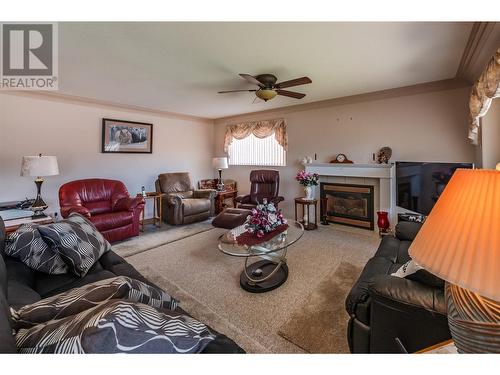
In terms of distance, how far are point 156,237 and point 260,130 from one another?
320 cm

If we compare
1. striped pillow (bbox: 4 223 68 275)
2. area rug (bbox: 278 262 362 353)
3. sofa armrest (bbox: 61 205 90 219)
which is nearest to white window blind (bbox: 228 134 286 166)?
area rug (bbox: 278 262 362 353)

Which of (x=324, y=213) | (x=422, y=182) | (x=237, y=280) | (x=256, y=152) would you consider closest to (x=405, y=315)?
(x=237, y=280)

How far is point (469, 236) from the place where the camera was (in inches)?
24.8

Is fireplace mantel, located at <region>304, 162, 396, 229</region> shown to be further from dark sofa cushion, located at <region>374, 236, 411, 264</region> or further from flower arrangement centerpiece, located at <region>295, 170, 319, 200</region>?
dark sofa cushion, located at <region>374, 236, 411, 264</region>

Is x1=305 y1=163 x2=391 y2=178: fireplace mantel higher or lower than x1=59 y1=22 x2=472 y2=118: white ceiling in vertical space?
lower

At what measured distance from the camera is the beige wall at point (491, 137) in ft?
7.72

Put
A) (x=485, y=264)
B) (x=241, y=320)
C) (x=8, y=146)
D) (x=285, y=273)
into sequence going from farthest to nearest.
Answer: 1. (x=8, y=146)
2. (x=285, y=273)
3. (x=241, y=320)
4. (x=485, y=264)

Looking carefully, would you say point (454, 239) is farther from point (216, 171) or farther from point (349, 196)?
point (216, 171)

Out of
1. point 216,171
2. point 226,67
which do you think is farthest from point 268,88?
point 216,171

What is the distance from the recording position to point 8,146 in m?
3.41

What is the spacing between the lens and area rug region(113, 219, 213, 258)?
3256 millimetres

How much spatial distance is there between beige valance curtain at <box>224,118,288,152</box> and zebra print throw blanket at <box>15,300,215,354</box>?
4.58m

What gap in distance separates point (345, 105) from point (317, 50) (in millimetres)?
2186

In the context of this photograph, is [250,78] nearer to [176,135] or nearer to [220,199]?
[220,199]
